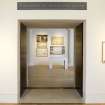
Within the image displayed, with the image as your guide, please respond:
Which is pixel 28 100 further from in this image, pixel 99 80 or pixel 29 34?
pixel 29 34

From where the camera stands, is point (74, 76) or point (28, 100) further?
point (74, 76)

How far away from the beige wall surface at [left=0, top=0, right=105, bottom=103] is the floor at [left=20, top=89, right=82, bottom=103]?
524 mm

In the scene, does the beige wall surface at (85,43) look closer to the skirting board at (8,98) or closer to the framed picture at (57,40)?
the skirting board at (8,98)

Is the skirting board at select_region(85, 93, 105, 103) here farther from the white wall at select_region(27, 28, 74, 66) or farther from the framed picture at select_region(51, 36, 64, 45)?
the framed picture at select_region(51, 36, 64, 45)

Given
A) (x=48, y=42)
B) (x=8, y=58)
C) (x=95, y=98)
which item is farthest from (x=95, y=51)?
(x=48, y=42)

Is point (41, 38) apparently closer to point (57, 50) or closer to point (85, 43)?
point (57, 50)

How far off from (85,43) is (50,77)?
3411mm

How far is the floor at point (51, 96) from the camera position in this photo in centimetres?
682

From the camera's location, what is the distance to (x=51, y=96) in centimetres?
732

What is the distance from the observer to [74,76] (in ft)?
29.9

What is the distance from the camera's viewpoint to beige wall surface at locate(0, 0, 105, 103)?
655 centimetres

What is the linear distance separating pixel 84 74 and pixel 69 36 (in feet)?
9.29

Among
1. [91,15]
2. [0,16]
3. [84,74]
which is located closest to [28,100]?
[84,74]

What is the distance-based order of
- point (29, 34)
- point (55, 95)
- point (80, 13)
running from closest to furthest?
point (80, 13)
point (55, 95)
point (29, 34)
